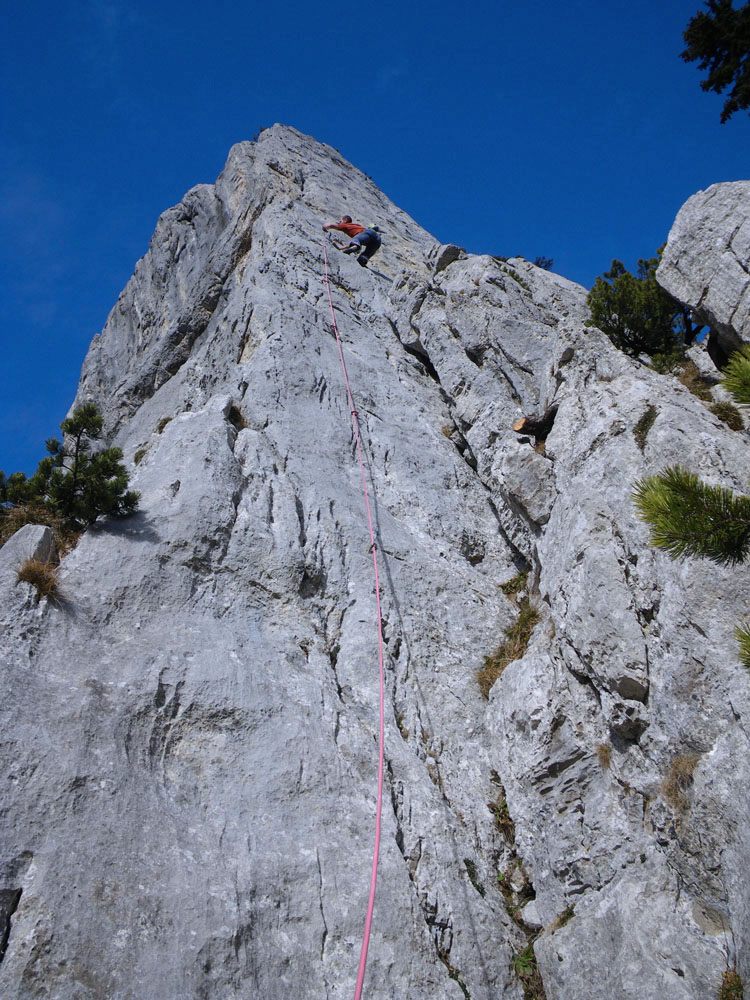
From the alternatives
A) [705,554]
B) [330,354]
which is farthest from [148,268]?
[705,554]

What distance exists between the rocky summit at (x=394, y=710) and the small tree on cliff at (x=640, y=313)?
6.19ft

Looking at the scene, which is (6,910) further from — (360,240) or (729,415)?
(360,240)

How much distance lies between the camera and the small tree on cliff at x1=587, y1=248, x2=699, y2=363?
16.5 metres

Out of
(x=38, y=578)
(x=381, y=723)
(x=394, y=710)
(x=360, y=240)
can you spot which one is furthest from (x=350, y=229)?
(x=381, y=723)

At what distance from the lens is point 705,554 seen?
5.91m

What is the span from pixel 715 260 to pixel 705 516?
1031 cm

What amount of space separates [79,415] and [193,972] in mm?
8395

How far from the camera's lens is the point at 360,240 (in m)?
24.4

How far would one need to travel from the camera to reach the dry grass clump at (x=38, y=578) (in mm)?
9930

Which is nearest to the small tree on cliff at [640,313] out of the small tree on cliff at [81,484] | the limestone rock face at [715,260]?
the limestone rock face at [715,260]

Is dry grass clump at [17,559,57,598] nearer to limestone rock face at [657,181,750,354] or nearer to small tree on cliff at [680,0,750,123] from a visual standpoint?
limestone rock face at [657,181,750,354]

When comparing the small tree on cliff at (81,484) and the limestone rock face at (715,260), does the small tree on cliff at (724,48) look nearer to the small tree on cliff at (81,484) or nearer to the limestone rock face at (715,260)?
the limestone rock face at (715,260)

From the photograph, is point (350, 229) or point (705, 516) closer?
point (705, 516)

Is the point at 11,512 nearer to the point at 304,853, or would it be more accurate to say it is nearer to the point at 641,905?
the point at 304,853
